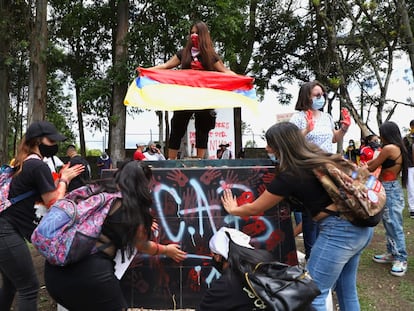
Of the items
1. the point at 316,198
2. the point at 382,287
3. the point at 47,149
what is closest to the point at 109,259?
the point at 47,149

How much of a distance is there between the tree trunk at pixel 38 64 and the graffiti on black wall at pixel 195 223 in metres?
9.18

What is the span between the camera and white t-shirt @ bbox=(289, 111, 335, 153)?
4047 mm

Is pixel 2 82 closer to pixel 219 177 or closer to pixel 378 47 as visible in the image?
pixel 378 47

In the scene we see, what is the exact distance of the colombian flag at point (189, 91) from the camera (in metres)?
4.57

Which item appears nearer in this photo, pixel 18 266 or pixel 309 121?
pixel 18 266

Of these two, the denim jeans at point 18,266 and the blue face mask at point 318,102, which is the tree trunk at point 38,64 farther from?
the blue face mask at point 318,102

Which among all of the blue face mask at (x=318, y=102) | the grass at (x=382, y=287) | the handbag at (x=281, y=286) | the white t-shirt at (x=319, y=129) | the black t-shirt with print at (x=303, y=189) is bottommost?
the grass at (x=382, y=287)

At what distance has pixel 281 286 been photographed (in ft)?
7.17

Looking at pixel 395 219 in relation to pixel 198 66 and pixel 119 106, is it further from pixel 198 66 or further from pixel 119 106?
pixel 119 106

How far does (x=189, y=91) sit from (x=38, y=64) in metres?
8.99

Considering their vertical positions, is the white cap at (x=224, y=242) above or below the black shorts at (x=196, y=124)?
below

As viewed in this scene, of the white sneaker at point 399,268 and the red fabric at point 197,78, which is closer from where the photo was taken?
the red fabric at point 197,78

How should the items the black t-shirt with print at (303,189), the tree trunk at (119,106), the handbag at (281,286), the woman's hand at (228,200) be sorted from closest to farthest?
1. the handbag at (281,286)
2. the black t-shirt with print at (303,189)
3. the woman's hand at (228,200)
4. the tree trunk at (119,106)

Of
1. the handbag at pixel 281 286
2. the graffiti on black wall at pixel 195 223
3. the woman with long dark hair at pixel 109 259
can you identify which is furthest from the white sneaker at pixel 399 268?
the woman with long dark hair at pixel 109 259
